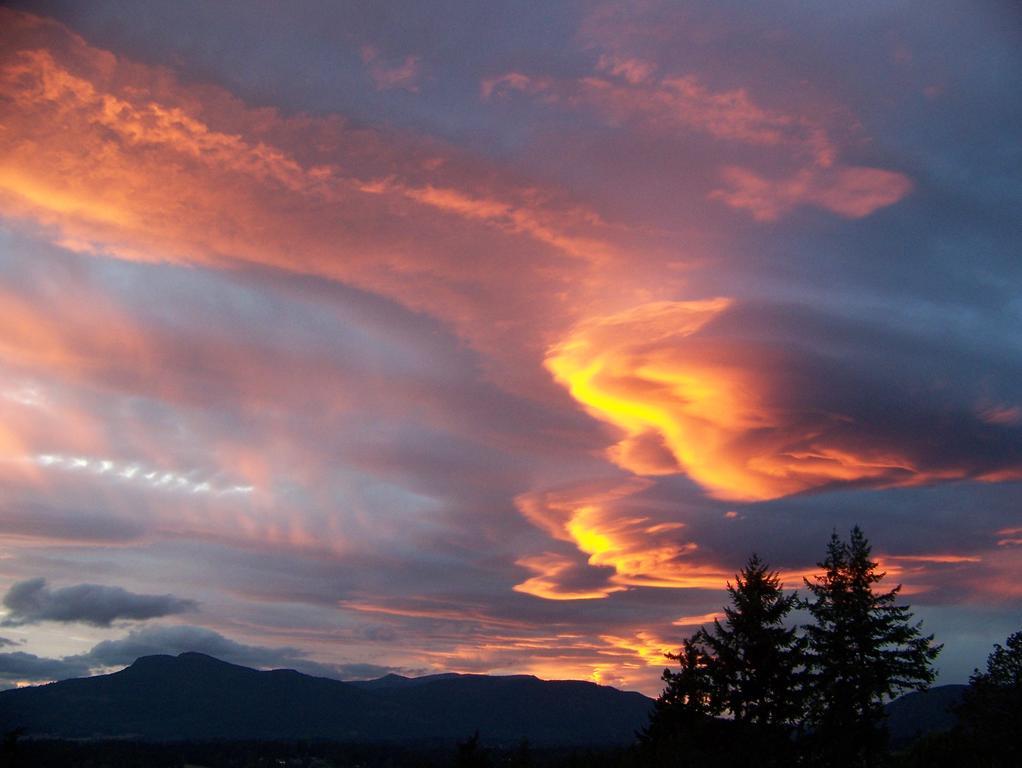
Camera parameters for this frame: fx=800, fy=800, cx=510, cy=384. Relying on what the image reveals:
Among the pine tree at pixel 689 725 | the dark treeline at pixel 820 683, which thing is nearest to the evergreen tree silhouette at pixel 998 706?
the dark treeline at pixel 820 683

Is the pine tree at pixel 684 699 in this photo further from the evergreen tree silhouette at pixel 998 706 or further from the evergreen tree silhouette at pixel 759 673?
the evergreen tree silhouette at pixel 998 706

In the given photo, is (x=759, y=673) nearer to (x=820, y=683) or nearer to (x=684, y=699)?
(x=820, y=683)

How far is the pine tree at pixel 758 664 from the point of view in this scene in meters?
41.1

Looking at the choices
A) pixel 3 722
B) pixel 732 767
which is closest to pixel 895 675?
pixel 732 767

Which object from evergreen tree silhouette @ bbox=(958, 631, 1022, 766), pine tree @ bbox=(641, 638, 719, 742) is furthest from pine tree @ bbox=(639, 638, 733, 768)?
evergreen tree silhouette @ bbox=(958, 631, 1022, 766)

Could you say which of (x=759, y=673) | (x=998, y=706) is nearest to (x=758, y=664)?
(x=759, y=673)

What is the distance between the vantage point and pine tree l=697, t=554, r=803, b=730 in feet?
135

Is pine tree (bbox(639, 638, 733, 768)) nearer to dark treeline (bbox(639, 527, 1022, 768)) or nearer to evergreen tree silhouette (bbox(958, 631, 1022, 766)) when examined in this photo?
dark treeline (bbox(639, 527, 1022, 768))

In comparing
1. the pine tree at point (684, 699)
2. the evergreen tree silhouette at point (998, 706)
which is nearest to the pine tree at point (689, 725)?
the pine tree at point (684, 699)

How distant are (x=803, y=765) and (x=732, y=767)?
23.4ft

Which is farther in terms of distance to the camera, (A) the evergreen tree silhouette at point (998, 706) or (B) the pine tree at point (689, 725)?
(A) the evergreen tree silhouette at point (998, 706)

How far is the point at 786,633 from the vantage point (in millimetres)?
41844

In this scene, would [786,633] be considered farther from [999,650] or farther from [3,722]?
[3,722]

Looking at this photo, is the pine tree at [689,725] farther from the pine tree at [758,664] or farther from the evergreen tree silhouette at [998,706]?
the evergreen tree silhouette at [998,706]
